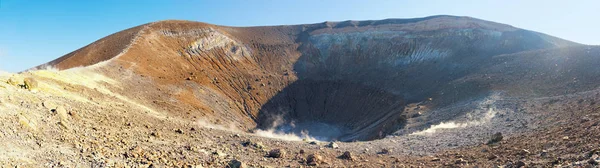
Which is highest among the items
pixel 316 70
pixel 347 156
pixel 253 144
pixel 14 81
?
pixel 14 81

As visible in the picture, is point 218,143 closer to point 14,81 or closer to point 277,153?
point 277,153

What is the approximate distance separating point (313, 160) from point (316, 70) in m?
43.6

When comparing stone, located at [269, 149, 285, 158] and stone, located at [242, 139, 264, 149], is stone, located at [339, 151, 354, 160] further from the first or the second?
stone, located at [242, 139, 264, 149]

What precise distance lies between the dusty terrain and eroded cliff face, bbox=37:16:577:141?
24 cm

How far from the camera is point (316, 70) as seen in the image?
2154 inches

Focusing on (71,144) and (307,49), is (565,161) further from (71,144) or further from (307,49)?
(307,49)

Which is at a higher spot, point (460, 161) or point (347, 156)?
point (460, 161)

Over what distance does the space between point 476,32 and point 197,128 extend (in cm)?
5230

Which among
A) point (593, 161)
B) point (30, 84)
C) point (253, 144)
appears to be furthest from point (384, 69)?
point (593, 161)

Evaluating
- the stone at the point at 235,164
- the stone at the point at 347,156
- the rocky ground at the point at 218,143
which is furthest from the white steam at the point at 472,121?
the stone at the point at 235,164

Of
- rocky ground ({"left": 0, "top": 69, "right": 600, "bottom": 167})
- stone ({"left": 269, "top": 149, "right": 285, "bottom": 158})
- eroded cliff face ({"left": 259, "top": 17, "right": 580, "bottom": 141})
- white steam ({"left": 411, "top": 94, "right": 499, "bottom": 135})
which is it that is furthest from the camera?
eroded cliff face ({"left": 259, "top": 17, "right": 580, "bottom": 141})

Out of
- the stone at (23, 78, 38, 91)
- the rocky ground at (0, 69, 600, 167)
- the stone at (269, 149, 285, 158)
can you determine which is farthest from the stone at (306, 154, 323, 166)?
the stone at (23, 78, 38, 91)

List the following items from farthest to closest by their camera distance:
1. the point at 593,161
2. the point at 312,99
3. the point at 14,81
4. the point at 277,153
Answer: the point at 312,99, the point at 14,81, the point at 277,153, the point at 593,161

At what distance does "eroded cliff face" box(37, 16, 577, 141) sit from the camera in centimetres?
3325
